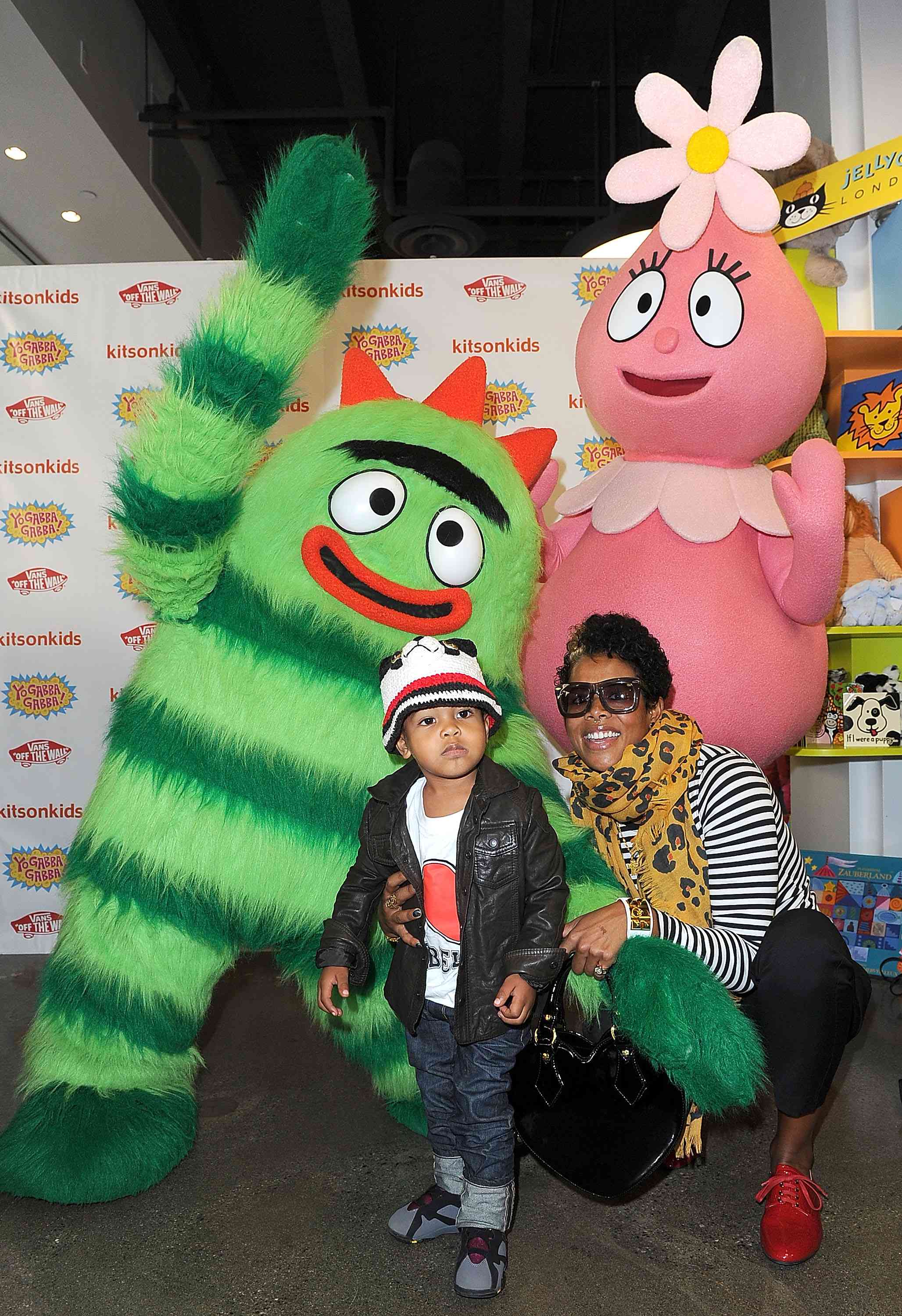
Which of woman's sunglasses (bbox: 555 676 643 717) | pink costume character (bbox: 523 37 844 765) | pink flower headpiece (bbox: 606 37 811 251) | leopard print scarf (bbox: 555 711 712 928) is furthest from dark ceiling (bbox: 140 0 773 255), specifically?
leopard print scarf (bbox: 555 711 712 928)

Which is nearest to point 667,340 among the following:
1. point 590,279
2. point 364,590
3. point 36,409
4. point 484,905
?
point 364,590

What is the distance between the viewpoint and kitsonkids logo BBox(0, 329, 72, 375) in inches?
116

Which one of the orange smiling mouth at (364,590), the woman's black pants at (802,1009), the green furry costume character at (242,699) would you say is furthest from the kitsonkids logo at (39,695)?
the woman's black pants at (802,1009)

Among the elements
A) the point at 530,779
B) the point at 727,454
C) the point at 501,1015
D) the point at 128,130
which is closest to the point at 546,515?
the point at 727,454

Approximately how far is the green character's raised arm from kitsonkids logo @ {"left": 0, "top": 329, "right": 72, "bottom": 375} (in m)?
1.42

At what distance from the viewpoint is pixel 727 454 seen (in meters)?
2.18

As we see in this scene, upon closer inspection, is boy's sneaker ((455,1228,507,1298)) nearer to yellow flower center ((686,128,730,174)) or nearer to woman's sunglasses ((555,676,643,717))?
woman's sunglasses ((555,676,643,717))

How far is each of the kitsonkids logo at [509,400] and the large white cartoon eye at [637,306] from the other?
30.4 inches

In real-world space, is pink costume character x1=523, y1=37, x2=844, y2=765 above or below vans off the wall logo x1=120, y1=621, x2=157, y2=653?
above

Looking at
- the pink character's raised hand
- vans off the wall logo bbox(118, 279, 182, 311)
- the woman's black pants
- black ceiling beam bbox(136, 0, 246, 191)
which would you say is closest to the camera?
the woman's black pants

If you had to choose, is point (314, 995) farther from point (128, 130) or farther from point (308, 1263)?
point (128, 130)

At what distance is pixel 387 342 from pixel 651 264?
101cm

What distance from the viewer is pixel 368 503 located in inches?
66.9

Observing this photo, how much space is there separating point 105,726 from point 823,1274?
2286 mm
